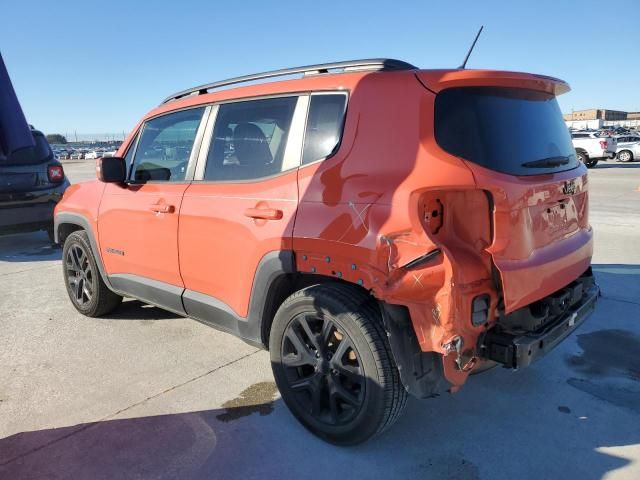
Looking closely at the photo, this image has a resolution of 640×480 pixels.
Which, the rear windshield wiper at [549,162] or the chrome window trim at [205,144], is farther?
the chrome window trim at [205,144]

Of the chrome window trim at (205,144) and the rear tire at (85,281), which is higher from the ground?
the chrome window trim at (205,144)

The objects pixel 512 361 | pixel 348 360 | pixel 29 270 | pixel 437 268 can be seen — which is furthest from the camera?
pixel 29 270

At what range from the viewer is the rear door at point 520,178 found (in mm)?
2318

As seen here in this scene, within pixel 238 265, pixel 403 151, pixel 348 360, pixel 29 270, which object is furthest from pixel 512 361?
pixel 29 270

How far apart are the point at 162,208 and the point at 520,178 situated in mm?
2321

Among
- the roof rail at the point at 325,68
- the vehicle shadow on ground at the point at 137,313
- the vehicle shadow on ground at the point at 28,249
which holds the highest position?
the roof rail at the point at 325,68

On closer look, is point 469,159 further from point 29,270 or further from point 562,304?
point 29,270

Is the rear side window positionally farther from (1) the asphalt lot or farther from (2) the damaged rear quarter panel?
(1) the asphalt lot

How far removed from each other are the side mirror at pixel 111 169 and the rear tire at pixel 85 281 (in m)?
0.90

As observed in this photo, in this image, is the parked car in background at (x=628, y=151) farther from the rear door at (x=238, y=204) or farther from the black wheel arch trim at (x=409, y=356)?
the black wheel arch trim at (x=409, y=356)

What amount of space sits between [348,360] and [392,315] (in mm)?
459

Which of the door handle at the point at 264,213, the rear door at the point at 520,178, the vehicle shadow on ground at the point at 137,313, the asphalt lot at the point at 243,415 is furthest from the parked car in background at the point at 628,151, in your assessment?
the door handle at the point at 264,213

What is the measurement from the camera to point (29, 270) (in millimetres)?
6625

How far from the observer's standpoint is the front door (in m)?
3.52
